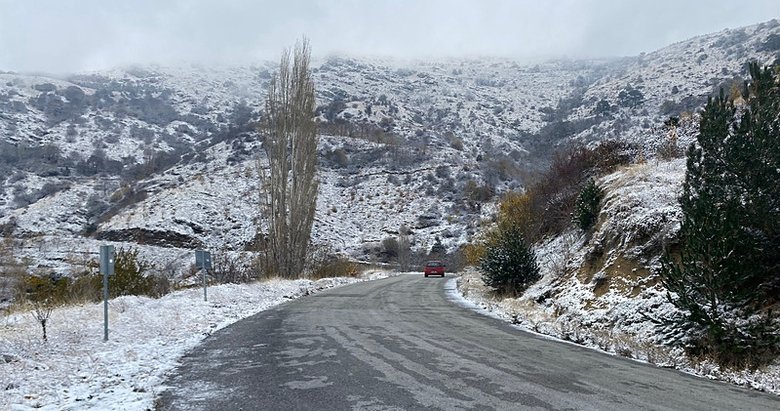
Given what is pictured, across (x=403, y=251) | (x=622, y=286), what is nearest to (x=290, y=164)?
(x=622, y=286)

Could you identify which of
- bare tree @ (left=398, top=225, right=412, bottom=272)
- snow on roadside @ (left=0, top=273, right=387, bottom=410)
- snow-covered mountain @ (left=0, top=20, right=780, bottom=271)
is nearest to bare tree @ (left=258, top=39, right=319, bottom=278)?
snow-covered mountain @ (left=0, top=20, right=780, bottom=271)

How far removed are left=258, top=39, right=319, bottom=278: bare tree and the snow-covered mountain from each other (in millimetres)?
8979

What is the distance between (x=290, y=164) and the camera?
30875 millimetres

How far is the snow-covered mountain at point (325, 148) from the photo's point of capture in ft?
205

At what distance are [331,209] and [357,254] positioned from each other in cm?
1076

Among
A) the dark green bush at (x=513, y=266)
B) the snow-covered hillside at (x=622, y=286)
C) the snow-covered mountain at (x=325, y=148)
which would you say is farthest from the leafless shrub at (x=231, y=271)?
the snow-covered hillside at (x=622, y=286)

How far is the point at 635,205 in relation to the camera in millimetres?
15016

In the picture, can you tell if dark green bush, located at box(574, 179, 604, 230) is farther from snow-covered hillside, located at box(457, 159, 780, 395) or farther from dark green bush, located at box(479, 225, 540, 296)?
dark green bush, located at box(479, 225, 540, 296)

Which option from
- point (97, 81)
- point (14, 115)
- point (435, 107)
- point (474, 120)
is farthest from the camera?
point (97, 81)

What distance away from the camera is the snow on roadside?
259 inches

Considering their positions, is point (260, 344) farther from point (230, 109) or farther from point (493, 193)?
point (230, 109)

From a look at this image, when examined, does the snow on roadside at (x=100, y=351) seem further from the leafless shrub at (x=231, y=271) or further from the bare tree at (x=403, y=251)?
the bare tree at (x=403, y=251)

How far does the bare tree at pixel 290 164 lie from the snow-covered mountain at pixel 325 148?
8.98m

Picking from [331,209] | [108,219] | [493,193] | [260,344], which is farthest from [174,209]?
[260,344]
